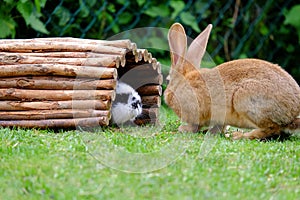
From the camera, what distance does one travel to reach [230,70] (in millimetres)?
4590

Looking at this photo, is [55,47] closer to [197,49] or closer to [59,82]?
[59,82]

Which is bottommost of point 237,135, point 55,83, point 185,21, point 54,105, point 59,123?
point 237,135

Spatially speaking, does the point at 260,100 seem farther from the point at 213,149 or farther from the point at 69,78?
the point at 69,78

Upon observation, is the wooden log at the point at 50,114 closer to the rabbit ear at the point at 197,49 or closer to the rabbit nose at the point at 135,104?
the rabbit nose at the point at 135,104

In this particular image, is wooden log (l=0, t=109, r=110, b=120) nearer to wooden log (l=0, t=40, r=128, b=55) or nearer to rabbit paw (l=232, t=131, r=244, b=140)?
wooden log (l=0, t=40, r=128, b=55)

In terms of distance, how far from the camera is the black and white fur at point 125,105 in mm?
4852

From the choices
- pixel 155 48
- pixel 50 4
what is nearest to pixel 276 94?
pixel 155 48

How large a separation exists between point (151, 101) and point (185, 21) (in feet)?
7.01

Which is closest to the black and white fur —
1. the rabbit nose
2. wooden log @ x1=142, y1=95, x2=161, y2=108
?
the rabbit nose

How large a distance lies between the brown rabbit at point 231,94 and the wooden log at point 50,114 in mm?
694

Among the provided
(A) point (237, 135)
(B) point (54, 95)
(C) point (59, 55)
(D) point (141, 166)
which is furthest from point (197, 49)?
(D) point (141, 166)

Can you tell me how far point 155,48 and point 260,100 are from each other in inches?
103

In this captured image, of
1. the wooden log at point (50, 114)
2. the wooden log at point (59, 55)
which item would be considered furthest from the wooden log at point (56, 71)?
the wooden log at point (50, 114)

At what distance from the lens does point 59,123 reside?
4379mm
